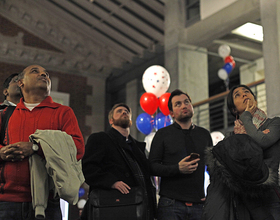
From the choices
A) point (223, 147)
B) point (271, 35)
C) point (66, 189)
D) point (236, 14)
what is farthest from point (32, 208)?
point (236, 14)

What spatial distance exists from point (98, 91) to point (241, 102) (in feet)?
32.3

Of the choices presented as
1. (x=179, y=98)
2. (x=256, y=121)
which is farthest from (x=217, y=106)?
(x=256, y=121)

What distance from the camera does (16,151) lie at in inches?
73.3

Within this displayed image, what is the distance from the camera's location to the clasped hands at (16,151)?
1.86 m

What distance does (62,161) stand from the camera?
1849mm

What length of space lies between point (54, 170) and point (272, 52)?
14.0ft

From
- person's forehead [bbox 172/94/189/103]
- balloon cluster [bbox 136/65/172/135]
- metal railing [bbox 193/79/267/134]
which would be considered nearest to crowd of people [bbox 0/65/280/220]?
person's forehead [bbox 172/94/189/103]

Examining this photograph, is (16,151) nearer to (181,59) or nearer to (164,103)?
(164,103)

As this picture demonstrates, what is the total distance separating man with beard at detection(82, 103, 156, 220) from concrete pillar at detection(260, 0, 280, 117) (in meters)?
2.98

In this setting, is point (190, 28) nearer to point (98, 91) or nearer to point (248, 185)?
point (98, 91)

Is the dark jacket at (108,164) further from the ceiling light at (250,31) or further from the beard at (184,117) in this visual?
the ceiling light at (250,31)

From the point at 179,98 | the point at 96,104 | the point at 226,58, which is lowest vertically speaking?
the point at 179,98

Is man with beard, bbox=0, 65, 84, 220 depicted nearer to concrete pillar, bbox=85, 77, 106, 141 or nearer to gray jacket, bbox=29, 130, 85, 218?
gray jacket, bbox=29, 130, 85, 218

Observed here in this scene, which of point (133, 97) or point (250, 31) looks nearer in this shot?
point (250, 31)
